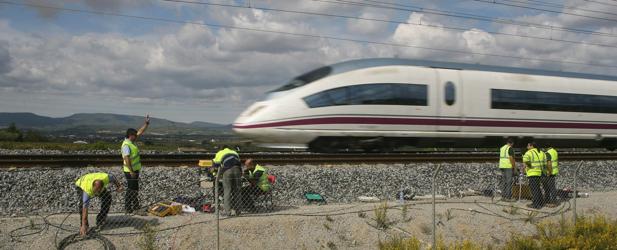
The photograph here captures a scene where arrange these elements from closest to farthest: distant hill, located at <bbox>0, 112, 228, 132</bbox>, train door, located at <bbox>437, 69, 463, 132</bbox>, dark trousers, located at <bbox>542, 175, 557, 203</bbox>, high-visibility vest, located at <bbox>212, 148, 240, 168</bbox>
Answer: high-visibility vest, located at <bbox>212, 148, 240, 168</bbox>, dark trousers, located at <bbox>542, 175, 557, 203</bbox>, train door, located at <bbox>437, 69, 463, 132</bbox>, distant hill, located at <bbox>0, 112, 228, 132</bbox>

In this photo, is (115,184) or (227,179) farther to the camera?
(227,179)

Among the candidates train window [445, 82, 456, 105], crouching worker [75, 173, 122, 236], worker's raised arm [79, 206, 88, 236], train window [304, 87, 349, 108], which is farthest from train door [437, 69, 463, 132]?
worker's raised arm [79, 206, 88, 236]

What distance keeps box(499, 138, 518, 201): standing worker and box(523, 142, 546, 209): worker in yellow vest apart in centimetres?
31

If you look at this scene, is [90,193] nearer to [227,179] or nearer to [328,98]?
[227,179]

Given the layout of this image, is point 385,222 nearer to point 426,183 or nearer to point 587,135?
point 426,183

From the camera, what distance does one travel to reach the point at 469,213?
32.9 ft

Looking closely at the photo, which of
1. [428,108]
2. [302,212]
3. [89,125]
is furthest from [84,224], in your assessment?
[89,125]

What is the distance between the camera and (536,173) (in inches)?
428

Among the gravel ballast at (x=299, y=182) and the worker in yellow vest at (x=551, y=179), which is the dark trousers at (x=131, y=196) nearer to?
the gravel ballast at (x=299, y=182)

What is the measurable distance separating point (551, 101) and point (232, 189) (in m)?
11.8

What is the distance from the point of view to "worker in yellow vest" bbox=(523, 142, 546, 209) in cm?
1083

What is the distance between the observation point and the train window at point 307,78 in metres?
13.6

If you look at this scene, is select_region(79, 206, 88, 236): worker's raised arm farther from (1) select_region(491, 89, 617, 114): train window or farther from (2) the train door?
(1) select_region(491, 89, 617, 114): train window

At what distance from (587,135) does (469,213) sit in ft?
31.8
